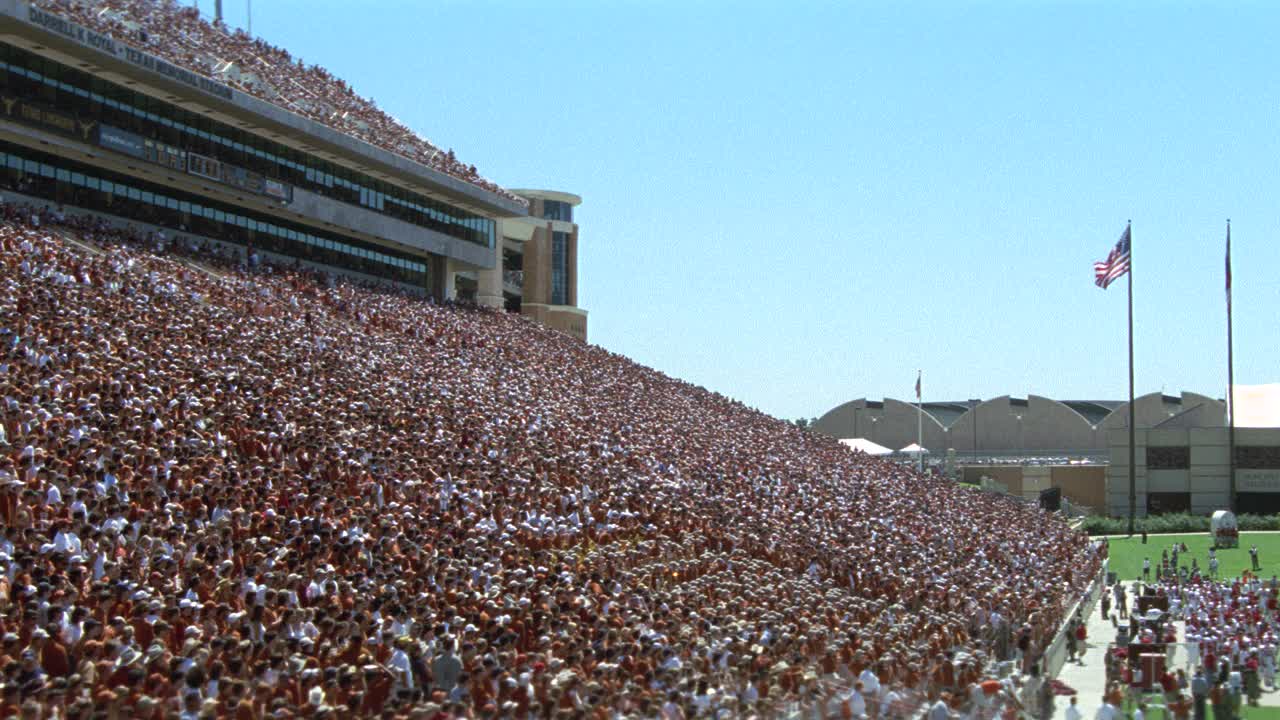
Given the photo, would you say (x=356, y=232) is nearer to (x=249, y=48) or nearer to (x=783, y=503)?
(x=249, y=48)

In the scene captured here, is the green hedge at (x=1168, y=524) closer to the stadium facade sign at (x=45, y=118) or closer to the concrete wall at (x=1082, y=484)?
the concrete wall at (x=1082, y=484)

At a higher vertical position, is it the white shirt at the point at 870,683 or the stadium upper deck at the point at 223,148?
the stadium upper deck at the point at 223,148

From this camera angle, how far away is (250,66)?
158 ft

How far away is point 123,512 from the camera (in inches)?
642

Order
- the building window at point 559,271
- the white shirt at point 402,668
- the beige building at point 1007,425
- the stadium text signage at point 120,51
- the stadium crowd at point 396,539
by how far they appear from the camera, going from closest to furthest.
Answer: the stadium crowd at point 396,539 < the white shirt at point 402,668 < the stadium text signage at point 120,51 < the building window at point 559,271 < the beige building at point 1007,425

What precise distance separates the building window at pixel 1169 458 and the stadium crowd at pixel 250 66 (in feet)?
107

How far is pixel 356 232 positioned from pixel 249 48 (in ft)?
24.8

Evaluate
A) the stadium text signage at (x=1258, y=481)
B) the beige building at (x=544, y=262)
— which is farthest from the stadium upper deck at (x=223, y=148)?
the stadium text signage at (x=1258, y=481)

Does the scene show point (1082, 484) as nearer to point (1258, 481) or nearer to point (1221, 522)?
point (1258, 481)

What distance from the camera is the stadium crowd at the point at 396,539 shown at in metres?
12.5

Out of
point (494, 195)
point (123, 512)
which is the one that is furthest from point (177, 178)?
point (123, 512)

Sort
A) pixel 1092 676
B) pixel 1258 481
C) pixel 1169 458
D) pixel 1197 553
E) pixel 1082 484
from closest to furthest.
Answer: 1. pixel 1092 676
2. pixel 1197 553
3. pixel 1258 481
4. pixel 1169 458
5. pixel 1082 484

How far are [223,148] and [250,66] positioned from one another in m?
4.92

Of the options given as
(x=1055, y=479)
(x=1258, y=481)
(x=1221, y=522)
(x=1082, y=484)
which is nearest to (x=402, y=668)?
(x=1221, y=522)
